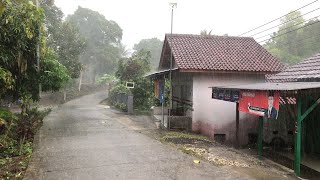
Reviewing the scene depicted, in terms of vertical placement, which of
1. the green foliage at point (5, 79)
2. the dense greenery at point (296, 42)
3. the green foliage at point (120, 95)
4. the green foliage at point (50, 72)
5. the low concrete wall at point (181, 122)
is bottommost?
the low concrete wall at point (181, 122)

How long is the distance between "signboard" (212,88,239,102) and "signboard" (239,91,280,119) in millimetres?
471

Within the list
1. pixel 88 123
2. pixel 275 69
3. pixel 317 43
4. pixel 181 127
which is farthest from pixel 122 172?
pixel 317 43

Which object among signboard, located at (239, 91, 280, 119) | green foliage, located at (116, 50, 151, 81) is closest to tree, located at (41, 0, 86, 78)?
green foliage, located at (116, 50, 151, 81)

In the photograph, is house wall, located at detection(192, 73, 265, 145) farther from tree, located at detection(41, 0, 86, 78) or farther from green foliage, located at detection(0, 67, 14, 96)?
tree, located at detection(41, 0, 86, 78)

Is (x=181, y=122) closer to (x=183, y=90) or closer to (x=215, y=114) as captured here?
(x=215, y=114)

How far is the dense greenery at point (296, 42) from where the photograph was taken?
4884 centimetres

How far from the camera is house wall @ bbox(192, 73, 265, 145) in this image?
15.5 m

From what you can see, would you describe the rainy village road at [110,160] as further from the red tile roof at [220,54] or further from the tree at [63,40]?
the tree at [63,40]

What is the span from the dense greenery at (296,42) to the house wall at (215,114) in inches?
1366

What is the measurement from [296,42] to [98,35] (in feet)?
105

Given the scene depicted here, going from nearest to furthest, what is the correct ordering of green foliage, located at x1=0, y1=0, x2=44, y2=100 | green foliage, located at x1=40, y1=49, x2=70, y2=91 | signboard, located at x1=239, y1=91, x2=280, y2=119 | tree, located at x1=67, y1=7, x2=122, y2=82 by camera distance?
signboard, located at x1=239, y1=91, x2=280, y2=119
green foliage, located at x1=0, y1=0, x2=44, y2=100
green foliage, located at x1=40, y1=49, x2=70, y2=91
tree, located at x1=67, y1=7, x2=122, y2=82

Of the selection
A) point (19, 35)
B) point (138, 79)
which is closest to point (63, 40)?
point (138, 79)

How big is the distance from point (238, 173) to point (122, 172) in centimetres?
283

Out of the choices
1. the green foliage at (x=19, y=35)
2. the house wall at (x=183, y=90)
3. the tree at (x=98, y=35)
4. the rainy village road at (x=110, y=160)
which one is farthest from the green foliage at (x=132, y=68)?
the tree at (x=98, y=35)
